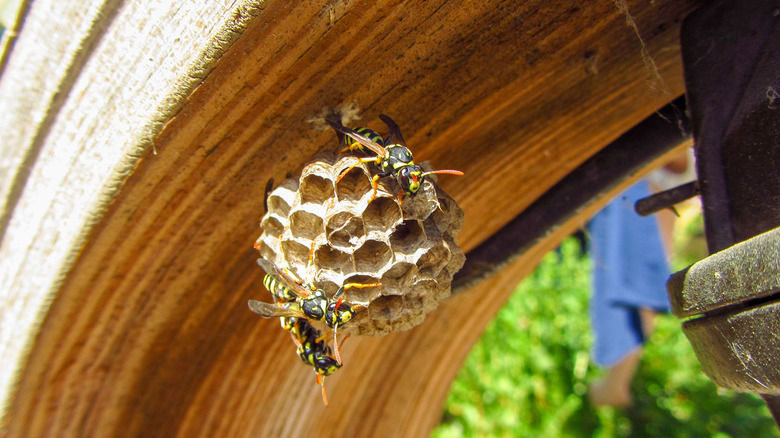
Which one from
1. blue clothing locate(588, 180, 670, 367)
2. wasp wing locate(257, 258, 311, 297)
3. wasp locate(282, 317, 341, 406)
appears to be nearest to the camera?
wasp wing locate(257, 258, 311, 297)

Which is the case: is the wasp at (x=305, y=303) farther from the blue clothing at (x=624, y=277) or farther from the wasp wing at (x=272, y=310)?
the blue clothing at (x=624, y=277)

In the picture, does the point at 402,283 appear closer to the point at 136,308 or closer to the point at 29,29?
the point at 136,308

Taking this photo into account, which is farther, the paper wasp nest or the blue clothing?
the blue clothing

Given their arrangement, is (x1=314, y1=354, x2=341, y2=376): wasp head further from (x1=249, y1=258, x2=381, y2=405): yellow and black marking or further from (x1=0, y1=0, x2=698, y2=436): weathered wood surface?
(x1=0, y1=0, x2=698, y2=436): weathered wood surface

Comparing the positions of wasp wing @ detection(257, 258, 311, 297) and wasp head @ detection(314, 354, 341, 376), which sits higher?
wasp wing @ detection(257, 258, 311, 297)

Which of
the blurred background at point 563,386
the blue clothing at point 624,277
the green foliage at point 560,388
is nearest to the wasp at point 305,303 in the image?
the blurred background at point 563,386

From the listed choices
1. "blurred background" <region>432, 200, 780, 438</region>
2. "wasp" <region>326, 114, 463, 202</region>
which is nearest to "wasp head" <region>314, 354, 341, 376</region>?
"wasp" <region>326, 114, 463, 202</region>

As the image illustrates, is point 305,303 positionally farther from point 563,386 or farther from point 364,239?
point 563,386
